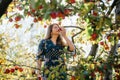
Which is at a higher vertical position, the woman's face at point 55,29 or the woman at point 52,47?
the woman's face at point 55,29

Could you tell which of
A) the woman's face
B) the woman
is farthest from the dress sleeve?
the woman's face

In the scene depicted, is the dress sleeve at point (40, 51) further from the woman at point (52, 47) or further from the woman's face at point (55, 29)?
the woman's face at point (55, 29)

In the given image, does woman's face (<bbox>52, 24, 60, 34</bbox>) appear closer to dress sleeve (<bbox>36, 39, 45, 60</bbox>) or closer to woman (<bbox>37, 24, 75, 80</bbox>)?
woman (<bbox>37, 24, 75, 80</bbox>)

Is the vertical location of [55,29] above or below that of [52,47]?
above

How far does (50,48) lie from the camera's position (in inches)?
205

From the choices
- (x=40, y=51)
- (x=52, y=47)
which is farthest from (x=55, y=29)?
(x=40, y=51)

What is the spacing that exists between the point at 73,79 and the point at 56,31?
1112 mm

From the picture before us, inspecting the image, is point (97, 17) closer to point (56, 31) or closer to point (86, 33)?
point (86, 33)

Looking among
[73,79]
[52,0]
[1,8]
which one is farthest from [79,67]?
[1,8]

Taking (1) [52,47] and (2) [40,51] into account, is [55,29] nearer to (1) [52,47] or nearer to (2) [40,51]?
(1) [52,47]

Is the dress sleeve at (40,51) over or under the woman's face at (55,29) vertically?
under

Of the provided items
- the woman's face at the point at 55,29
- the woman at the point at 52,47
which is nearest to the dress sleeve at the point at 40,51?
the woman at the point at 52,47

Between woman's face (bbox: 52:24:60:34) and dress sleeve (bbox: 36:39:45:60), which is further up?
woman's face (bbox: 52:24:60:34)

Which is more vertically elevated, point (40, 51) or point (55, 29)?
point (55, 29)
